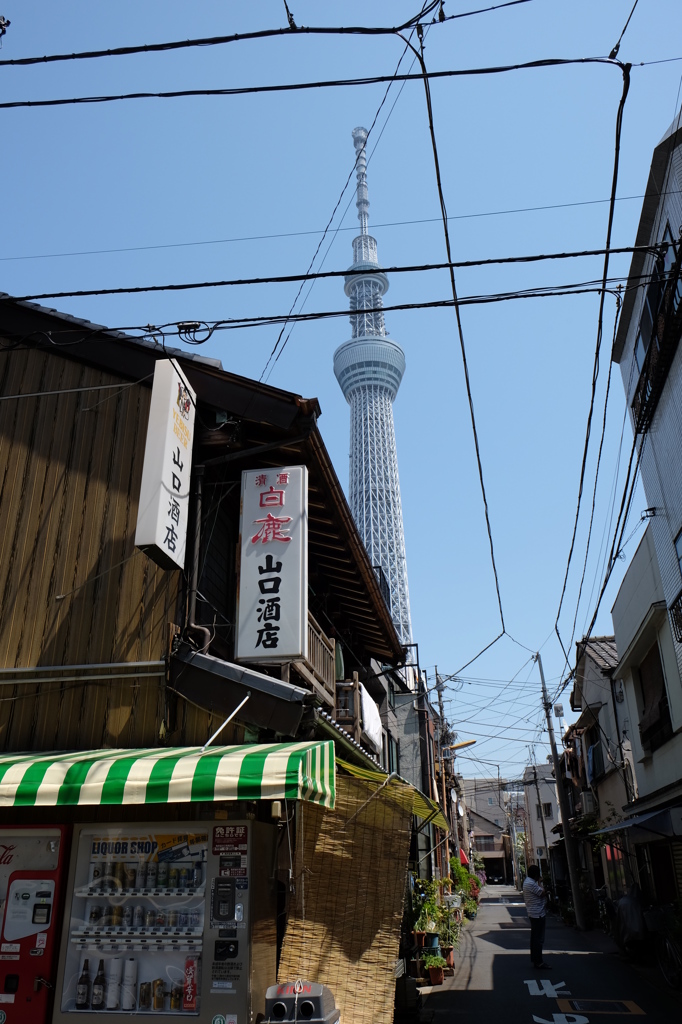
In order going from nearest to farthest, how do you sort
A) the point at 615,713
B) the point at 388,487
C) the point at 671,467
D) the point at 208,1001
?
the point at 208,1001 < the point at 671,467 < the point at 615,713 < the point at 388,487

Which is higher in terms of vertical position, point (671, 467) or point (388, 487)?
point (388, 487)

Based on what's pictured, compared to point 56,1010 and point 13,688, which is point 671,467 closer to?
point 13,688

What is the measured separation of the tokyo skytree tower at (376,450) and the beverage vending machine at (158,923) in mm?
101191

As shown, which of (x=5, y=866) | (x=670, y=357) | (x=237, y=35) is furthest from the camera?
(x=670, y=357)

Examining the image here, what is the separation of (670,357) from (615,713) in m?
13.9

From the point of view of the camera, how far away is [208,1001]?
657cm

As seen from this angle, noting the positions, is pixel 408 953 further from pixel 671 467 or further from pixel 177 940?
pixel 671 467

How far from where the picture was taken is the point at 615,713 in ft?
74.4

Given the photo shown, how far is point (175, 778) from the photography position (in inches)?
249

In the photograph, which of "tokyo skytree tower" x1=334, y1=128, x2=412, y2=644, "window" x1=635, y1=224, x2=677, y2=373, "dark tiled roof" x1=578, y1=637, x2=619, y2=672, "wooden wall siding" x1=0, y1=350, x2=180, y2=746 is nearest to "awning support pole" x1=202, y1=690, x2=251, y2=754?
"wooden wall siding" x1=0, y1=350, x2=180, y2=746

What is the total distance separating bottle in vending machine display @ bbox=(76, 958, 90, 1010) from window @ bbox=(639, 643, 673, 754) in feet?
40.8

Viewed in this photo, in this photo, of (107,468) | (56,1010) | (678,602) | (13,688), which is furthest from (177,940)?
(678,602)

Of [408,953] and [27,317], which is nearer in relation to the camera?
[27,317]

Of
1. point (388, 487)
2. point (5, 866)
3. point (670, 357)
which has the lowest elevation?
point (5, 866)
